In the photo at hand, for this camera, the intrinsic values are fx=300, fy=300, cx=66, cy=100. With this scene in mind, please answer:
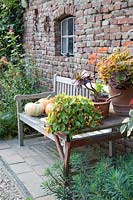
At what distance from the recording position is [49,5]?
5.11m

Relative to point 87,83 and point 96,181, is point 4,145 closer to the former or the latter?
point 87,83

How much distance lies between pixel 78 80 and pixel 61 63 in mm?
1951

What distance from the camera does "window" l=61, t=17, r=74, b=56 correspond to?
190 inches

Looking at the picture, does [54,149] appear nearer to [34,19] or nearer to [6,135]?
[6,135]

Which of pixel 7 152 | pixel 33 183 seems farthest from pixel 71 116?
pixel 7 152

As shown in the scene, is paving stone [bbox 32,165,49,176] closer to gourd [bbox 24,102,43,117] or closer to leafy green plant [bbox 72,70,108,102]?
gourd [bbox 24,102,43,117]

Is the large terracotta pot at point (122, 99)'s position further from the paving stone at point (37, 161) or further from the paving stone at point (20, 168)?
the paving stone at point (20, 168)

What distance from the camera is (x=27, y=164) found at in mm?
3600

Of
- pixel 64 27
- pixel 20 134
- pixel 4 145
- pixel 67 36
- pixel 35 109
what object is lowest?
pixel 4 145

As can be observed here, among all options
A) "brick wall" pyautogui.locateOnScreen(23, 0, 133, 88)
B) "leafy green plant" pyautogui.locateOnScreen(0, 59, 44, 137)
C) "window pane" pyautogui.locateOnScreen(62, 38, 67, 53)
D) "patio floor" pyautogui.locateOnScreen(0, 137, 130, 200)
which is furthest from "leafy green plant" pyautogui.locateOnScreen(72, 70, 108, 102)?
"window pane" pyautogui.locateOnScreen(62, 38, 67, 53)

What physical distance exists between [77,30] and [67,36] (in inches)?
25.3

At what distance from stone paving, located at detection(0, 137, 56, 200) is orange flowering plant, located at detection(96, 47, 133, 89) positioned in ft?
4.10

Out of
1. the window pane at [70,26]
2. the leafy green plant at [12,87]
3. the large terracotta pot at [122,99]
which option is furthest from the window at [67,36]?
the large terracotta pot at [122,99]

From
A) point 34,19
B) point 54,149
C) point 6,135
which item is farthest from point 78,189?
point 34,19
